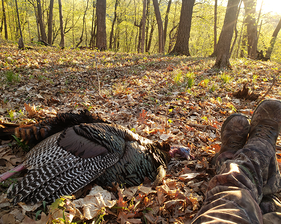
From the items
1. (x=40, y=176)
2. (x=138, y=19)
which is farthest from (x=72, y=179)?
(x=138, y=19)

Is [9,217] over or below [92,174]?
below

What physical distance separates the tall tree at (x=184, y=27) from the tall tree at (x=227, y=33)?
469 cm

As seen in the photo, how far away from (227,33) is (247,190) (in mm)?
7473

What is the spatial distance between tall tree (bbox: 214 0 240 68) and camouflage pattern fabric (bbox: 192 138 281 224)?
6.47 meters

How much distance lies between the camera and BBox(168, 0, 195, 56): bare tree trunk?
36.0ft

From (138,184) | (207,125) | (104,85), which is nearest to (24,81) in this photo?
(104,85)

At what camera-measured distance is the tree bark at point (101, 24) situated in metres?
11.2

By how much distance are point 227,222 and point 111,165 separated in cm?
120

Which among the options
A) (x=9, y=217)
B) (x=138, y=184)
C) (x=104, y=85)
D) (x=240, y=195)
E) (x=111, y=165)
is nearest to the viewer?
(x=240, y=195)

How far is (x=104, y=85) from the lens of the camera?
5.44m

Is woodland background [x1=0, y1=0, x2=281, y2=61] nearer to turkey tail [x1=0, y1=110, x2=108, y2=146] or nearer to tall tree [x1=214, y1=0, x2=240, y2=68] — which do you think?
tall tree [x1=214, y1=0, x2=240, y2=68]

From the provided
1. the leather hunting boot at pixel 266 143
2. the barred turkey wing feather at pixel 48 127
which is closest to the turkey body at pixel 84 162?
the barred turkey wing feather at pixel 48 127

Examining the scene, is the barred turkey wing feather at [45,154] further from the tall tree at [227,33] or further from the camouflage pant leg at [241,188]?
the tall tree at [227,33]

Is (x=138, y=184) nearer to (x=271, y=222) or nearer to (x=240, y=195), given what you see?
(x=240, y=195)
